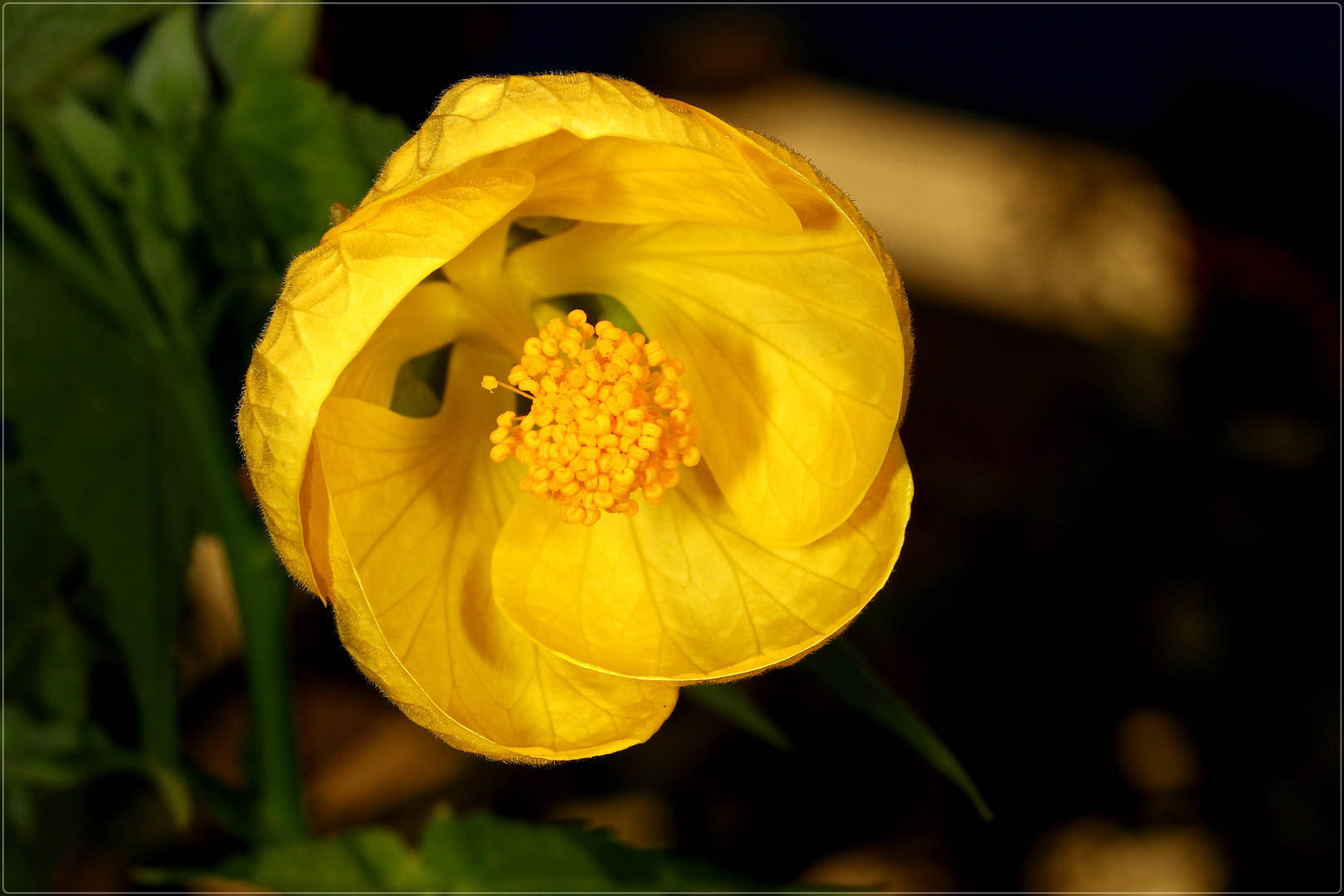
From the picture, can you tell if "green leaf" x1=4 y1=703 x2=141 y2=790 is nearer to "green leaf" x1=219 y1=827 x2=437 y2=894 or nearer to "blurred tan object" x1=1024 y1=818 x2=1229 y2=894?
"green leaf" x1=219 y1=827 x2=437 y2=894

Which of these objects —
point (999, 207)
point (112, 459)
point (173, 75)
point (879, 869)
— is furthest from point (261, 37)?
point (999, 207)

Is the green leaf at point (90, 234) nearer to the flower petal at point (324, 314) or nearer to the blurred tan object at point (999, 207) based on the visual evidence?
the flower petal at point (324, 314)

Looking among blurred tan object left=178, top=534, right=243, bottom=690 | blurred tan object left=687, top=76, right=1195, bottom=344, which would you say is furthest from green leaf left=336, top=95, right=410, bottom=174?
blurred tan object left=687, top=76, right=1195, bottom=344

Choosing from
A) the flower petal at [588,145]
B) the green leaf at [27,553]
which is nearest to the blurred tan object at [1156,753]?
the flower petal at [588,145]

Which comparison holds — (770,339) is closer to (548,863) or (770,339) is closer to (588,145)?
(588,145)

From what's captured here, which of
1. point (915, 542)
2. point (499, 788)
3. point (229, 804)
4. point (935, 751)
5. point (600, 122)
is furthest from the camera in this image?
point (915, 542)

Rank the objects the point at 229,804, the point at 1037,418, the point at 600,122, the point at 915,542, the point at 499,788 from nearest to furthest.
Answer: the point at 600,122, the point at 229,804, the point at 499,788, the point at 915,542, the point at 1037,418

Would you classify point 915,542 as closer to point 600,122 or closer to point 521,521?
point 521,521

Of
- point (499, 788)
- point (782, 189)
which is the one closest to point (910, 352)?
point (782, 189)
